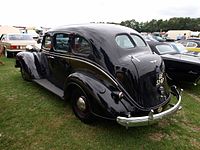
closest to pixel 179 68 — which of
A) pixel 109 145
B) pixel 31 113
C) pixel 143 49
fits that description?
pixel 143 49

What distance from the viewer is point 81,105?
377cm

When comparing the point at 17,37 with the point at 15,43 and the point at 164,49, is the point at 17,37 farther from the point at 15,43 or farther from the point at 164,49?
the point at 164,49

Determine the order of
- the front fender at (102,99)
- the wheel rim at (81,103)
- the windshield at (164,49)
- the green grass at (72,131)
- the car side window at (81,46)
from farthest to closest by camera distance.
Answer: the windshield at (164,49) → the car side window at (81,46) → the wheel rim at (81,103) → the green grass at (72,131) → the front fender at (102,99)

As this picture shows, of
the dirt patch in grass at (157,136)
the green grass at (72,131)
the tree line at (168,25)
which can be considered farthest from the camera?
the tree line at (168,25)

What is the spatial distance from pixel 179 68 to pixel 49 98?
12.4 feet

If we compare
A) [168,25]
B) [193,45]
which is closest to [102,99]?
[193,45]

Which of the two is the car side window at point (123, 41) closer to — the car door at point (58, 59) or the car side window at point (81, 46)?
the car side window at point (81, 46)

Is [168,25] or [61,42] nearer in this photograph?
[61,42]

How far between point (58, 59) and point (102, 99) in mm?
1904

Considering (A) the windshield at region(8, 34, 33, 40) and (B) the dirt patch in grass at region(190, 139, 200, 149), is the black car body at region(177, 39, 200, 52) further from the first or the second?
(A) the windshield at region(8, 34, 33, 40)

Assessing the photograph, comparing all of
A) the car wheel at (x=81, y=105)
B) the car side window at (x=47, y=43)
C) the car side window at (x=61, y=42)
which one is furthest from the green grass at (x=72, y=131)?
the car side window at (x=47, y=43)

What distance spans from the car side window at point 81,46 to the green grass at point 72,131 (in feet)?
4.55

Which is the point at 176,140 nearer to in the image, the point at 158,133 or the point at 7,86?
the point at 158,133

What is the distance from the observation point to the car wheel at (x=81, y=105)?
3.64 m
